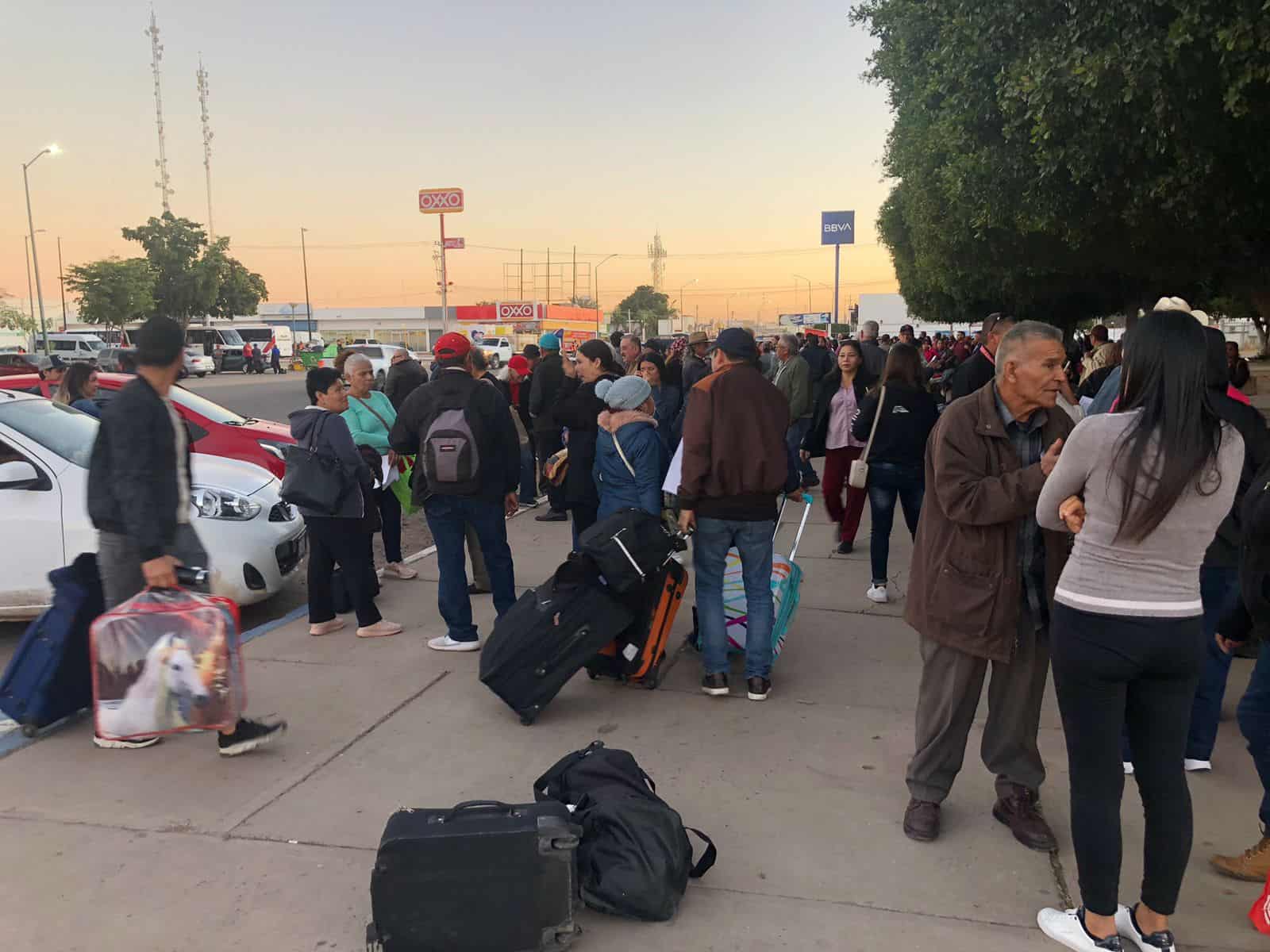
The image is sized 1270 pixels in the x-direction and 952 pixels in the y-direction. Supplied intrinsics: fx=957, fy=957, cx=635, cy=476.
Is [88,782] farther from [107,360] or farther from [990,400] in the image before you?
[107,360]

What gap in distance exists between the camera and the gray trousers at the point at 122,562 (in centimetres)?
395

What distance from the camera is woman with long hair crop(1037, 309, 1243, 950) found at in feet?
7.90

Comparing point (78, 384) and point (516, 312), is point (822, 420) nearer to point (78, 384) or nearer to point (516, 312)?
point (78, 384)

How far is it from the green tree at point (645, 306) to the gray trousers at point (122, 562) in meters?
135

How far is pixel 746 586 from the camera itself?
15.8ft

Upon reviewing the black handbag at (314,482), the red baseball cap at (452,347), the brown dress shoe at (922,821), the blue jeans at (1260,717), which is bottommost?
the brown dress shoe at (922,821)

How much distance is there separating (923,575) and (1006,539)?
0.32 meters

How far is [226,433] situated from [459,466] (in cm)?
517

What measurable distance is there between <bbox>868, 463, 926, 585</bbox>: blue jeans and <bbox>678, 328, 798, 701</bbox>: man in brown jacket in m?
1.78

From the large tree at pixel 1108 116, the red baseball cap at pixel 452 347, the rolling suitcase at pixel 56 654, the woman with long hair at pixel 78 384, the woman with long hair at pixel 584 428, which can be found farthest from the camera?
the woman with long hair at pixel 78 384

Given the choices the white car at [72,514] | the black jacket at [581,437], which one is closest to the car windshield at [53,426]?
the white car at [72,514]

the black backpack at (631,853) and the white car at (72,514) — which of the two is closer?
the black backpack at (631,853)

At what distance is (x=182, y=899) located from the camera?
3117 mm

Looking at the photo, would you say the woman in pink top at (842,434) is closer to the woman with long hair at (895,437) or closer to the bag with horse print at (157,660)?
the woman with long hair at (895,437)
